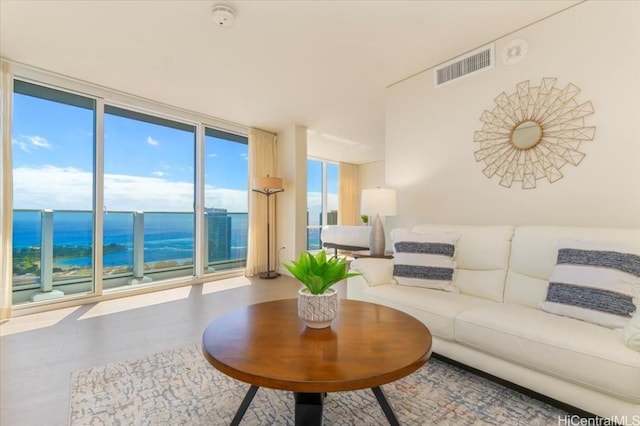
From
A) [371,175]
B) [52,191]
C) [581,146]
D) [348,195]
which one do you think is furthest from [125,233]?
[371,175]

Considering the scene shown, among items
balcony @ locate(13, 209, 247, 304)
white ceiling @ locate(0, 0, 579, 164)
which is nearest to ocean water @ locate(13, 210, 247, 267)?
balcony @ locate(13, 209, 247, 304)

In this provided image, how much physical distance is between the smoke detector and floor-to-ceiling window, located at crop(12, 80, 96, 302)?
7.50 feet

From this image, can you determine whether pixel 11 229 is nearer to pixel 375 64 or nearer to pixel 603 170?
pixel 375 64

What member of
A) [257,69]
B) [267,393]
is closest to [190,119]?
[257,69]

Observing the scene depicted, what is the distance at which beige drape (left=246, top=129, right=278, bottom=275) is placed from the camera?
491cm

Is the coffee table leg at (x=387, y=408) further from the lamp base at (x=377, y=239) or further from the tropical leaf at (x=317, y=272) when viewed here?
the lamp base at (x=377, y=239)

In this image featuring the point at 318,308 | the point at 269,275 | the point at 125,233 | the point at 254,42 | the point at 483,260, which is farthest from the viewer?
the point at 269,275

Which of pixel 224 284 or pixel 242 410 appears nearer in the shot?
pixel 242 410

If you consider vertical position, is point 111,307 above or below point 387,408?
below

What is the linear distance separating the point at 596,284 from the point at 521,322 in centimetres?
45

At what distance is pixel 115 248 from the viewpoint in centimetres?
381

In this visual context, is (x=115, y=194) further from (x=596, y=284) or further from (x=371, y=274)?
(x=596, y=284)

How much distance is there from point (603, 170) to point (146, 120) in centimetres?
485

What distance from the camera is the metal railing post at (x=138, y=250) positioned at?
4016 millimetres
